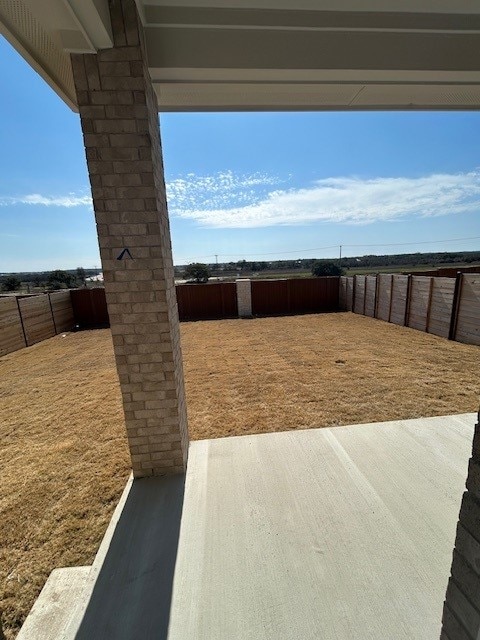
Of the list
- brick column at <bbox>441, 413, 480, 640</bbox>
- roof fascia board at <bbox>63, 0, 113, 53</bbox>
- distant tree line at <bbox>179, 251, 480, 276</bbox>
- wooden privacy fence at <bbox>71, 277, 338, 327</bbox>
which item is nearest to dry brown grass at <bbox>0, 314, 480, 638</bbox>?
brick column at <bbox>441, 413, 480, 640</bbox>

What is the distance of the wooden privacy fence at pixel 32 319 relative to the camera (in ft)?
27.7

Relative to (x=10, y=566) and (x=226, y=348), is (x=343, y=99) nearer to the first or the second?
(x=10, y=566)

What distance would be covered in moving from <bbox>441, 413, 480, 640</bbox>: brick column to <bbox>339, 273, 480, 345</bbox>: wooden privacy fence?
7645mm

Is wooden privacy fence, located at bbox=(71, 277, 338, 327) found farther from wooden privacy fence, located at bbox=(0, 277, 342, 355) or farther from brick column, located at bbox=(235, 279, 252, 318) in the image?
brick column, located at bbox=(235, 279, 252, 318)

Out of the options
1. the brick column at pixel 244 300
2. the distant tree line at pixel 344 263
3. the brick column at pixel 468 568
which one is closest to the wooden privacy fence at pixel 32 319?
the brick column at pixel 244 300

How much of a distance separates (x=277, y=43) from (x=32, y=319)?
10768mm

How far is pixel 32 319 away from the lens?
31.6 feet

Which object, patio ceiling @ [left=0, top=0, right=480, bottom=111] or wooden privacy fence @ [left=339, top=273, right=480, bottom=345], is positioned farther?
wooden privacy fence @ [left=339, top=273, right=480, bottom=345]

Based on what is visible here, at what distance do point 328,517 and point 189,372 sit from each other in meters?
4.32

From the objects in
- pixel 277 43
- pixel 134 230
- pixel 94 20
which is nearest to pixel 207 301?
pixel 134 230

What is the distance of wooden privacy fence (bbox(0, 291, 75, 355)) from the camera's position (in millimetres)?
8443

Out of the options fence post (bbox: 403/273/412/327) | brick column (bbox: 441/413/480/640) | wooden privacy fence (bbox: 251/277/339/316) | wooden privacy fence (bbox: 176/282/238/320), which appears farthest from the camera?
wooden privacy fence (bbox: 251/277/339/316)

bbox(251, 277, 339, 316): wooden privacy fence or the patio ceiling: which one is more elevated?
the patio ceiling

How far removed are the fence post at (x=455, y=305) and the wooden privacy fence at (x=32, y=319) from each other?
41.2ft
